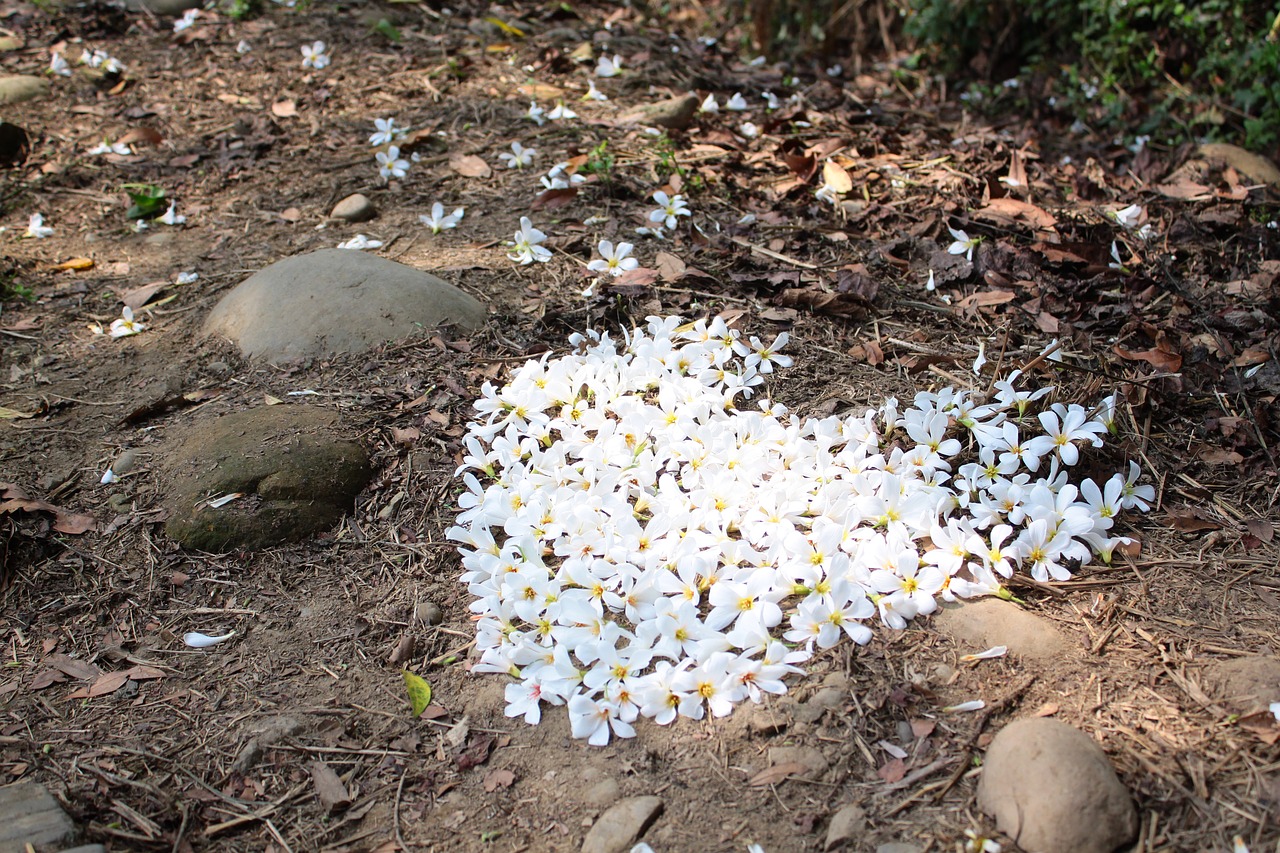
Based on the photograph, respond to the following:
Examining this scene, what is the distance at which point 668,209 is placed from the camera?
3432 mm

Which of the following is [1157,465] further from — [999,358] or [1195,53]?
[1195,53]

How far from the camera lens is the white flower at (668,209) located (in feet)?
11.1

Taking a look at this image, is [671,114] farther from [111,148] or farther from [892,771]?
[892,771]

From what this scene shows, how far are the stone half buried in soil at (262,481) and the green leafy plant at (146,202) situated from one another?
5.88ft

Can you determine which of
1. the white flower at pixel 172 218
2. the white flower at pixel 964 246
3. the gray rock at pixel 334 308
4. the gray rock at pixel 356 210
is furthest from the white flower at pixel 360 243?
the white flower at pixel 964 246

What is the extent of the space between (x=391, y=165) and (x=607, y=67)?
4.58ft

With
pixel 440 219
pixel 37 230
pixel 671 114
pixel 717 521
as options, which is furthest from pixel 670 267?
pixel 37 230

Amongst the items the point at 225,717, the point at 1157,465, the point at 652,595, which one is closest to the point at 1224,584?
the point at 1157,465

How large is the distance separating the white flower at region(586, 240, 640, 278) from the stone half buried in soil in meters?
1.07

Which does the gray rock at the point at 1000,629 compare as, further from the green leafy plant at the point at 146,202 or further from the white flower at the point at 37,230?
the white flower at the point at 37,230

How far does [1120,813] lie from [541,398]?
Answer: 1.66 meters

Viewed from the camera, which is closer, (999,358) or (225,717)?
(225,717)

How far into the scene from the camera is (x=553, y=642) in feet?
6.66

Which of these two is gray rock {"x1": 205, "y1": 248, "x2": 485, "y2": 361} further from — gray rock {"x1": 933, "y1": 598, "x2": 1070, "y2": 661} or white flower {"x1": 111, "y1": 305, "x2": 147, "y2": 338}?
gray rock {"x1": 933, "y1": 598, "x2": 1070, "y2": 661}
